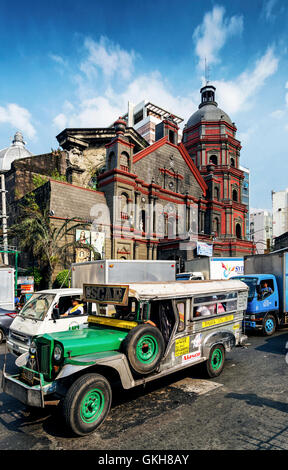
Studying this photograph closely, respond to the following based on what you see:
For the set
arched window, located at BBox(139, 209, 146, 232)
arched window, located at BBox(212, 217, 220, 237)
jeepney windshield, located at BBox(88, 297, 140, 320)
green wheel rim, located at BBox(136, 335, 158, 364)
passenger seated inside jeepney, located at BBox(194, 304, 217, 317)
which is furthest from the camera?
arched window, located at BBox(212, 217, 220, 237)

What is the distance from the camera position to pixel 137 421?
200 inches

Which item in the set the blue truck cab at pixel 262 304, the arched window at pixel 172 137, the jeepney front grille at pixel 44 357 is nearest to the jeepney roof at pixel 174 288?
the jeepney front grille at pixel 44 357

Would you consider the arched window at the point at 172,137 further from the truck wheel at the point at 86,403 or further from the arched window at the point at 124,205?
the truck wheel at the point at 86,403

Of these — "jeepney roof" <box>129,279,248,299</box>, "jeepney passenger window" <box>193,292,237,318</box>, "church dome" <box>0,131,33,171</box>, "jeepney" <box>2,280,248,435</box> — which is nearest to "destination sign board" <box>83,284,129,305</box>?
"jeepney" <box>2,280,248,435</box>

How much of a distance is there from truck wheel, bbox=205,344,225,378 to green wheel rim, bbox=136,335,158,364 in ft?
6.93

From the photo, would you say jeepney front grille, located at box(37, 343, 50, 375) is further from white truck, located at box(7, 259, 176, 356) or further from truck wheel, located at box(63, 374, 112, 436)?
white truck, located at box(7, 259, 176, 356)

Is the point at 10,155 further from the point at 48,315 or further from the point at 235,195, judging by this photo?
the point at 48,315

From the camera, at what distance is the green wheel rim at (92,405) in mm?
4664

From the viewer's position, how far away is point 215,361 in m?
7.47

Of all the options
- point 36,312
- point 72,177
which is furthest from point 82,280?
point 72,177

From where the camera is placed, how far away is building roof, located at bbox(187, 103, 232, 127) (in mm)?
42969

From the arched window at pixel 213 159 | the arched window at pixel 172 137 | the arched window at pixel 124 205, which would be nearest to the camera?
the arched window at pixel 124 205

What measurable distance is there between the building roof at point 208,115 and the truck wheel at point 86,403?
143 ft
